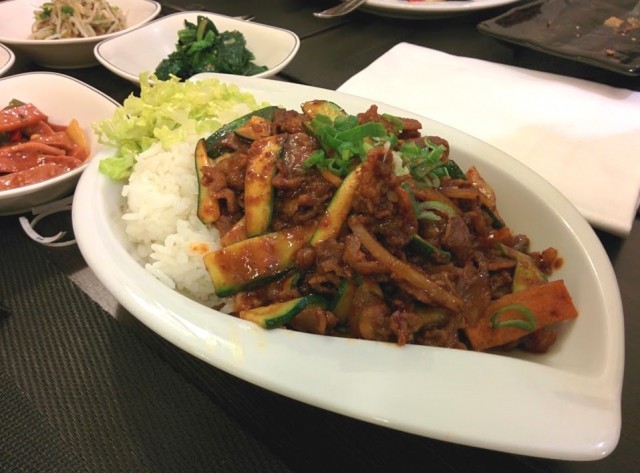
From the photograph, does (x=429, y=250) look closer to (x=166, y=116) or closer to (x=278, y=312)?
(x=278, y=312)

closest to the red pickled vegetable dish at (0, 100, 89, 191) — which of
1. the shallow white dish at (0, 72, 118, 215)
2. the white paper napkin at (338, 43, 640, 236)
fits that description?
the shallow white dish at (0, 72, 118, 215)

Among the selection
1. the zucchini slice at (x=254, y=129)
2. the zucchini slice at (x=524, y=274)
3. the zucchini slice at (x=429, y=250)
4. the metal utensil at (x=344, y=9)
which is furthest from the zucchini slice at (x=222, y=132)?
the metal utensil at (x=344, y=9)

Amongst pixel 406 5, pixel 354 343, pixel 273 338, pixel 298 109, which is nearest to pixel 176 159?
pixel 298 109

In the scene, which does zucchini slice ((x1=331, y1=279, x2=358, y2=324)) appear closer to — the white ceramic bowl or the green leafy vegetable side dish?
the green leafy vegetable side dish

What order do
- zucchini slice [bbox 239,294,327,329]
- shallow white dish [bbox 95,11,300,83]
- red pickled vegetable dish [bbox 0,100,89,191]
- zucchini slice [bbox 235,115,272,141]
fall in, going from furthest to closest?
shallow white dish [bbox 95,11,300,83] < red pickled vegetable dish [bbox 0,100,89,191] < zucchini slice [bbox 235,115,272,141] < zucchini slice [bbox 239,294,327,329]

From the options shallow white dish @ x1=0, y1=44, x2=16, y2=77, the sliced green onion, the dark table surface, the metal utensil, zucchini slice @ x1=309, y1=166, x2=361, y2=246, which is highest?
the metal utensil

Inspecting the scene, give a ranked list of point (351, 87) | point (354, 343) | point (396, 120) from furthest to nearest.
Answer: point (351, 87), point (396, 120), point (354, 343)

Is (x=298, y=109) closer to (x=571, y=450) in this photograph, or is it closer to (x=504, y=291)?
(x=504, y=291)
